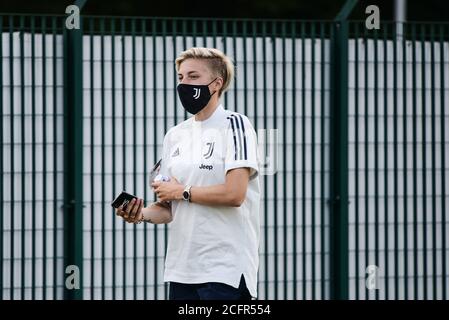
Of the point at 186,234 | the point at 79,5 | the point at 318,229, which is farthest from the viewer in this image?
the point at 318,229

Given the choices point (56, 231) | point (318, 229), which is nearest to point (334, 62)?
point (318, 229)

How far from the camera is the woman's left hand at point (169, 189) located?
546 centimetres

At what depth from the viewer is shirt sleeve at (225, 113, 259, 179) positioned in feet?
17.7

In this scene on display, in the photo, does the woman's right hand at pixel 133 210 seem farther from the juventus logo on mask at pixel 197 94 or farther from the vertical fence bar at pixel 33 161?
the vertical fence bar at pixel 33 161

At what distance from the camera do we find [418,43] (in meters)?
8.34

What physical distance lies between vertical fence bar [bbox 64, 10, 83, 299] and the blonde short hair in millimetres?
2188

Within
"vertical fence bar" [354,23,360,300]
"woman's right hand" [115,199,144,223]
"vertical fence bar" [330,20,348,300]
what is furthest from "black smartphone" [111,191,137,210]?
"vertical fence bar" [354,23,360,300]

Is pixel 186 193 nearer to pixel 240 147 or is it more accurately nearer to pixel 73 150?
pixel 240 147

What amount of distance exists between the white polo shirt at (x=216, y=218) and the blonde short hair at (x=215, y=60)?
24cm

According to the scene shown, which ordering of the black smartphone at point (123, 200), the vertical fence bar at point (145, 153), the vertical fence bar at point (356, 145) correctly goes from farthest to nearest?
the vertical fence bar at point (356, 145) → the vertical fence bar at point (145, 153) → the black smartphone at point (123, 200)

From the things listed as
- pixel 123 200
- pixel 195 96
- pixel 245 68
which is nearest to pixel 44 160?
pixel 245 68

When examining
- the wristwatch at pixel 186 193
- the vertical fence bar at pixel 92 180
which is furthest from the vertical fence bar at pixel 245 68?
the wristwatch at pixel 186 193
